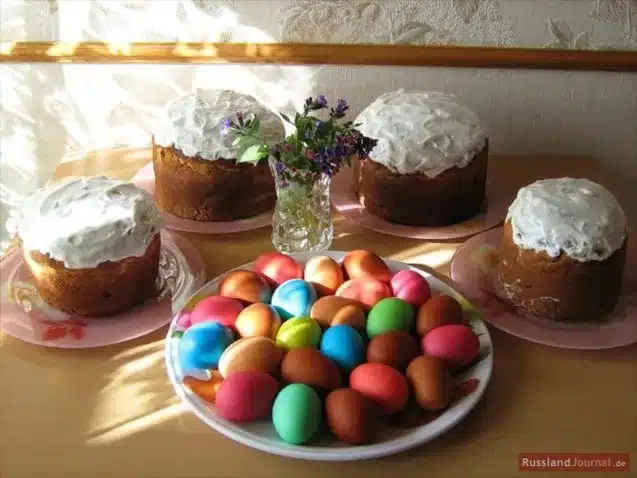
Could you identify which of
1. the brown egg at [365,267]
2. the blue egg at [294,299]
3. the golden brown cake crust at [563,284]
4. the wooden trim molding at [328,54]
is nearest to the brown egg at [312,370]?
the blue egg at [294,299]

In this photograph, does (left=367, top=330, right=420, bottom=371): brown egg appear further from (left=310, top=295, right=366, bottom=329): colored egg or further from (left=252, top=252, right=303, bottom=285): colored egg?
(left=252, top=252, right=303, bottom=285): colored egg

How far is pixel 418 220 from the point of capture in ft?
4.40

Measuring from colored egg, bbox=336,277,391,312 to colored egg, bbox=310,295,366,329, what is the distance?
1.0 inches

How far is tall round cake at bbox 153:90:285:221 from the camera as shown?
130 centimetres

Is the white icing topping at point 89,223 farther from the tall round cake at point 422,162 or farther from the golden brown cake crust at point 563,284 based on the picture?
the golden brown cake crust at point 563,284

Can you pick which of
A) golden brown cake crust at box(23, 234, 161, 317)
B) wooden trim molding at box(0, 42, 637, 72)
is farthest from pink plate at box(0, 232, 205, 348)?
wooden trim molding at box(0, 42, 637, 72)

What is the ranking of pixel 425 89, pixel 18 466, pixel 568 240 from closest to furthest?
pixel 18 466 < pixel 568 240 < pixel 425 89

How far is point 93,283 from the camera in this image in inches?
43.6

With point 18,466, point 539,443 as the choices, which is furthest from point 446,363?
point 18,466

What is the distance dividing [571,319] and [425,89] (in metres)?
0.61

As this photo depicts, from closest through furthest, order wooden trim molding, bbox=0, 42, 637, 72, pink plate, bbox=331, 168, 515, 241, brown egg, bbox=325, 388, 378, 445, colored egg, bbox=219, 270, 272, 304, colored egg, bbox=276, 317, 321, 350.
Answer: brown egg, bbox=325, 388, 378, 445 → colored egg, bbox=276, 317, 321, 350 → colored egg, bbox=219, 270, 272, 304 → pink plate, bbox=331, 168, 515, 241 → wooden trim molding, bbox=0, 42, 637, 72

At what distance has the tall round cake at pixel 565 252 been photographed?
1.09 meters

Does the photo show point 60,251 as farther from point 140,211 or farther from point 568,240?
point 568,240

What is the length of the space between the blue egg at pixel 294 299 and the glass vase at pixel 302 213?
20cm
